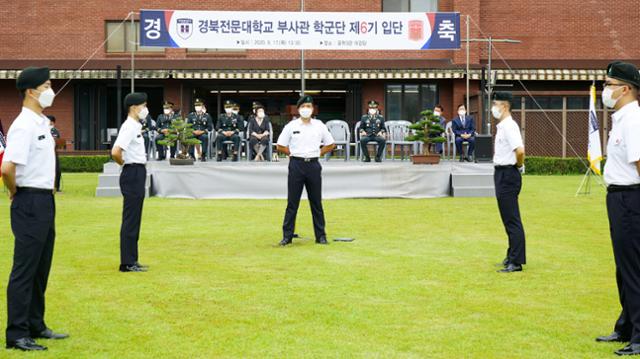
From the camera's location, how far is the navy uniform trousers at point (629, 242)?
6602 millimetres

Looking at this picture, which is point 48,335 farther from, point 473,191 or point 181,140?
point 473,191

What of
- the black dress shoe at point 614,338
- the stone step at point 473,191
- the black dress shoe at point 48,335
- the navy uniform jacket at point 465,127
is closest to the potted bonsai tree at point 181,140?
the stone step at point 473,191

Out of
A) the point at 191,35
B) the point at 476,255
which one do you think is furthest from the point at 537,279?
the point at 191,35

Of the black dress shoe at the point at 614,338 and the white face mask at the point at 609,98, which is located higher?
the white face mask at the point at 609,98

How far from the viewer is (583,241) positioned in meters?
13.6

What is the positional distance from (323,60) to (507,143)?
2571 cm

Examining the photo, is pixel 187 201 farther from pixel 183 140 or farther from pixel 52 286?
pixel 52 286

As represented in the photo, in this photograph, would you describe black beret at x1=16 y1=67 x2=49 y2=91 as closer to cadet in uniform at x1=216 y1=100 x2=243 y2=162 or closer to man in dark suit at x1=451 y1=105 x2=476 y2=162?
cadet in uniform at x1=216 y1=100 x2=243 y2=162

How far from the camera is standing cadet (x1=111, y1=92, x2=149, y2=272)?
423 inches

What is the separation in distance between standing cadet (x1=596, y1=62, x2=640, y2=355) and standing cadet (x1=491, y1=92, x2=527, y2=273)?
12.2ft

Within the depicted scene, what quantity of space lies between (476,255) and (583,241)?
7.94ft

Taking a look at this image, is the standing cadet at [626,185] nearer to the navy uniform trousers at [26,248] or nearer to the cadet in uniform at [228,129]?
the navy uniform trousers at [26,248]

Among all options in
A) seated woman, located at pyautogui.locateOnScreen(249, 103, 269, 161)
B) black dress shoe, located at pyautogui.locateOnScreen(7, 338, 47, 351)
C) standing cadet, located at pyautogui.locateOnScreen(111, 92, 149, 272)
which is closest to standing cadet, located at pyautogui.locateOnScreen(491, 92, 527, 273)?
standing cadet, located at pyautogui.locateOnScreen(111, 92, 149, 272)

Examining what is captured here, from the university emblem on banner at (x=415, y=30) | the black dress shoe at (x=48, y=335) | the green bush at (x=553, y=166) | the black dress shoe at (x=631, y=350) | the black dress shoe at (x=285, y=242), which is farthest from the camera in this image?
the green bush at (x=553, y=166)
